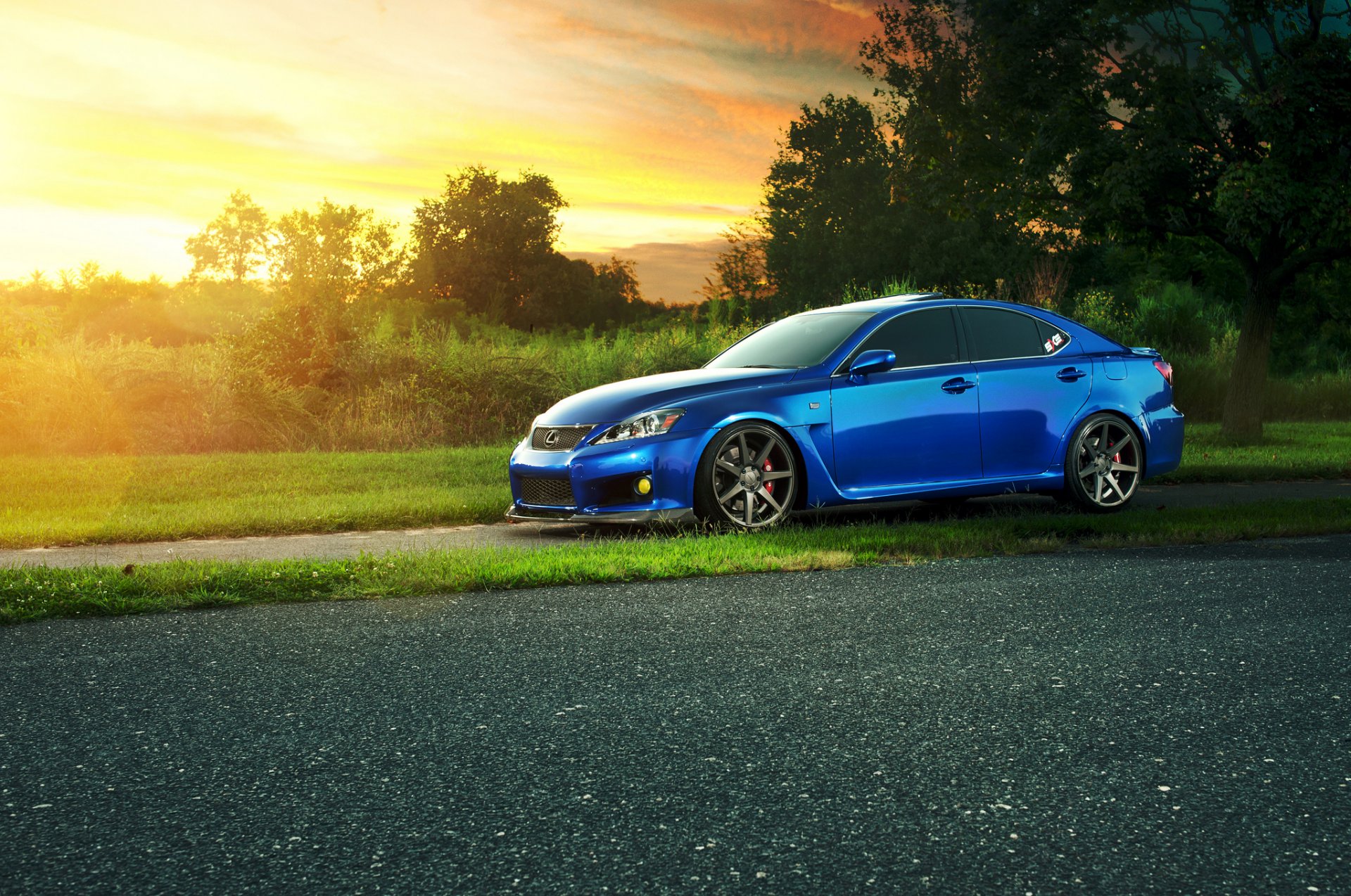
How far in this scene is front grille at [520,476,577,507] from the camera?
29.4 feet

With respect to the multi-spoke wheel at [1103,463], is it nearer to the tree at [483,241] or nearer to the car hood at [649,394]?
the car hood at [649,394]

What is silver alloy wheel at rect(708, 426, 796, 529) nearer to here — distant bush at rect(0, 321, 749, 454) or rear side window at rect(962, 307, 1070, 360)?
rear side window at rect(962, 307, 1070, 360)

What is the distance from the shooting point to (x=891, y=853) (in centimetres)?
326

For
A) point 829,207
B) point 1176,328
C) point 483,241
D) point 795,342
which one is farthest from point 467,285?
point 795,342

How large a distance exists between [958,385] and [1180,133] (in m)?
9.29

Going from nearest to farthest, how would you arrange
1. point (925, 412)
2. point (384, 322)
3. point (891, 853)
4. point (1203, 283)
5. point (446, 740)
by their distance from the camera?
point (891, 853) < point (446, 740) < point (925, 412) < point (384, 322) < point (1203, 283)

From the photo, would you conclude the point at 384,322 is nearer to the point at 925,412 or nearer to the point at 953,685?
the point at 925,412

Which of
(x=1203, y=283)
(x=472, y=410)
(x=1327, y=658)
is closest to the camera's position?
(x=1327, y=658)

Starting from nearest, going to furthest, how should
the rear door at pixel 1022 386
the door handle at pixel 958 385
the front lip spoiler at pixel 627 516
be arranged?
the front lip spoiler at pixel 627 516, the door handle at pixel 958 385, the rear door at pixel 1022 386

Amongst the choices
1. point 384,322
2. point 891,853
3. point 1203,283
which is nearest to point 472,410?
point 384,322

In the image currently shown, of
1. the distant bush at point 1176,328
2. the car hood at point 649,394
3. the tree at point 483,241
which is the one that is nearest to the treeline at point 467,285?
the tree at point 483,241

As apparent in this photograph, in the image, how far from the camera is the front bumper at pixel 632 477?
28.5 feet

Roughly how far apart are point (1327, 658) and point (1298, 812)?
217cm

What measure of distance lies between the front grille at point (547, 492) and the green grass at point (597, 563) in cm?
61
